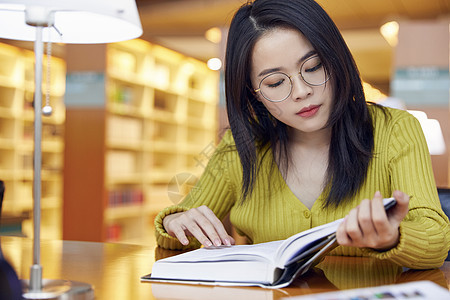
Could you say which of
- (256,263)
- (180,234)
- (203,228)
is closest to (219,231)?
(203,228)

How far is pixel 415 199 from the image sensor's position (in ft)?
3.93

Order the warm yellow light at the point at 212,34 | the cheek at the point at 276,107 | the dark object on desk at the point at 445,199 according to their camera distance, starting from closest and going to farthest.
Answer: the cheek at the point at 276,107 < the dark object on desk at the point at 445,199 < the warm yellow light at the point at 212,34

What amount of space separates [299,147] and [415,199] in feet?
1.47

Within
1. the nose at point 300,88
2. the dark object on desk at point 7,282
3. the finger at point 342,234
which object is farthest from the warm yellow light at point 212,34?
the dark object on desk at point 7,282

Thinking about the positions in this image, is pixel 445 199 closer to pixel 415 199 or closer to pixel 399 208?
pixel 415 199

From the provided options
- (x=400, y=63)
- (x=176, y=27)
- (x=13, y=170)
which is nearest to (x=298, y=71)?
(x=400, y=63)

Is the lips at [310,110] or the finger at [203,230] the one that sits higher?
the lips at [310,110]

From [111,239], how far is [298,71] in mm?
4181

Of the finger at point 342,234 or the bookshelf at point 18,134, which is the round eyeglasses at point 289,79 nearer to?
the finger at point 342,234

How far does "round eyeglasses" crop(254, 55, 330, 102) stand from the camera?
1287mm

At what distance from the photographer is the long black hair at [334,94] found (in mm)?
1301

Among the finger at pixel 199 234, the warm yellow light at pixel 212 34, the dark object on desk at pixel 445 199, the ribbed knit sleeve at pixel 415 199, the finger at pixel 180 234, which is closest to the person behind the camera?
the ribbed knit sleeve at pixel 415 199

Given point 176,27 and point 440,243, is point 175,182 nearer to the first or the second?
point 440,243

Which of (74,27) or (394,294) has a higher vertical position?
(74,27)
